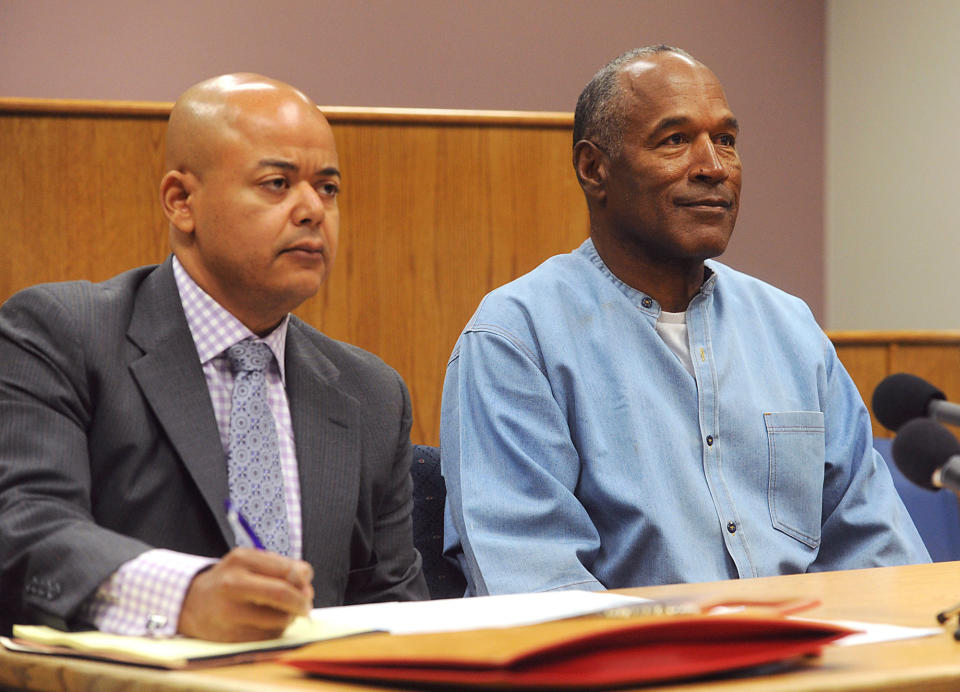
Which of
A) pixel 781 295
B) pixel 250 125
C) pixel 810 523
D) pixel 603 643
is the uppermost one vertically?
pixel 250 125

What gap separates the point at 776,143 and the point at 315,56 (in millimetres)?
1789

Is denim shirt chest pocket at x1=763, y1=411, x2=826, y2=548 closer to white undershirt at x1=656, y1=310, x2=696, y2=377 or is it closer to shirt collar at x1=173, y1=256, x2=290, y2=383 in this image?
white undershirt at x1=656, y1=310, x2=696, y2=377

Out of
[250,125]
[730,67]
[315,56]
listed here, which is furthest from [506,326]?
[730,67]

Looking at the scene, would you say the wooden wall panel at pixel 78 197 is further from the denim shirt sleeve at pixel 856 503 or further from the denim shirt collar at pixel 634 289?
the denim shirt sleeve at pixel 856 503

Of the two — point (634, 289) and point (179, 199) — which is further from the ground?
point (179, 199)

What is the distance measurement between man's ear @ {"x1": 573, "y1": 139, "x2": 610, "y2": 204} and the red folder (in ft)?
3.78

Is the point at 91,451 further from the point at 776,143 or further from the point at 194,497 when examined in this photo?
the point at 776,143

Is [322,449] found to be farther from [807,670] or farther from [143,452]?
[807,670]

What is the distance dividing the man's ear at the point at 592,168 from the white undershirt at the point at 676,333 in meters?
0.22

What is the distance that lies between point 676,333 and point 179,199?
77 centimetres

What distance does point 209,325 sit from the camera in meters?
1.34

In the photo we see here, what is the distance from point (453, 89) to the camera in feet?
13.0

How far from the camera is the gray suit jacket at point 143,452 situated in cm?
103

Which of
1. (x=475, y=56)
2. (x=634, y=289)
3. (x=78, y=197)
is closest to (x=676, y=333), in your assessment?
(x=634, y=289)
